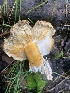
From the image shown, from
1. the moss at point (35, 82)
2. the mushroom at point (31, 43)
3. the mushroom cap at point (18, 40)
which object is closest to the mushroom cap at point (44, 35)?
the mushroom at point (31, 43)

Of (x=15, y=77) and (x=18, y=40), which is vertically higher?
(x=18, y=40)

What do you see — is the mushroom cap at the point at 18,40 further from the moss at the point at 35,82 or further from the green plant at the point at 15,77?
the moss at the point at 35,82

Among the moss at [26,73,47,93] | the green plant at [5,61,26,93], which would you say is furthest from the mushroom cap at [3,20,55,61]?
the moss at [26,73,47,93]

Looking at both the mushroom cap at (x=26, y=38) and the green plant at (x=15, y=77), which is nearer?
the mushroom cap at (x=26, y=38)

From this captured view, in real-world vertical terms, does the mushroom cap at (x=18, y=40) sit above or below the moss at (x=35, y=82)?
above

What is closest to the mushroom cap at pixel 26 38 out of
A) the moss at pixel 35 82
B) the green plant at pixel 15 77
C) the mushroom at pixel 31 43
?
the mushroom at pixel 31 43

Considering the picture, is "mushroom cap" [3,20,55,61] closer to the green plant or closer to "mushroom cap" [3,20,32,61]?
"mushroom cap" [3,20,32,61]

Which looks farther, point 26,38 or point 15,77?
point 15,77

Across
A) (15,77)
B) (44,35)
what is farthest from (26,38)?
(15,77)

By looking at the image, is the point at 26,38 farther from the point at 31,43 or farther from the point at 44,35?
the point at 44,35
